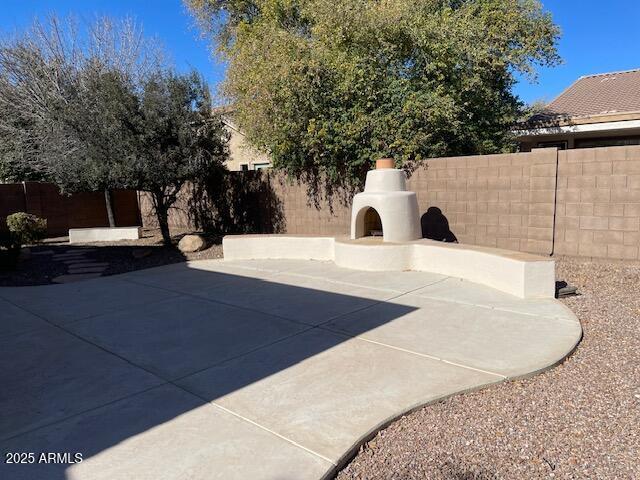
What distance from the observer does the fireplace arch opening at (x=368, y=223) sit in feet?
30.7

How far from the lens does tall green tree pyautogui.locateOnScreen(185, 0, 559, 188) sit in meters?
10.2

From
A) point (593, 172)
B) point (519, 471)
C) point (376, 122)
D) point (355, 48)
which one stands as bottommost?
point (519, 471)

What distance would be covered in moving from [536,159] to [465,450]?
6.82m

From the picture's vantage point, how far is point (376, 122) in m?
10.2

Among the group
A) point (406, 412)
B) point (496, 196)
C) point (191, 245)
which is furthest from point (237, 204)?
point (406, 412)

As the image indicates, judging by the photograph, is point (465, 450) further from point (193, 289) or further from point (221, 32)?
point (221, 32)

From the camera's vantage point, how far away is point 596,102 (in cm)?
1533

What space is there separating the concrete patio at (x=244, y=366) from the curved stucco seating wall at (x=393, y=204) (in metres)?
1.56

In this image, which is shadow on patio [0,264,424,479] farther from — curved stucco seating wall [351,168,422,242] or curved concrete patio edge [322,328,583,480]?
curved stucco seating wall [351,168,422,242]

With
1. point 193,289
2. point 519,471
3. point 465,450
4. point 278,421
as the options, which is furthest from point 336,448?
point 193,289

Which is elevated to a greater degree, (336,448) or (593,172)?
(593,172)

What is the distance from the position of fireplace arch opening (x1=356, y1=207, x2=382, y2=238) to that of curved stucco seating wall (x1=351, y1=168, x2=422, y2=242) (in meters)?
0.38

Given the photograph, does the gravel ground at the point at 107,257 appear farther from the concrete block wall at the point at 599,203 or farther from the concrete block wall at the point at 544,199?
the concrete block wall at the point at 599,203

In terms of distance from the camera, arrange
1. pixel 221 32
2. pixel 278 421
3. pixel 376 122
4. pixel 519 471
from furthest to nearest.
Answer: pixel 221 32
pixel 376 122
pixel 278 421
pixel 519 471
